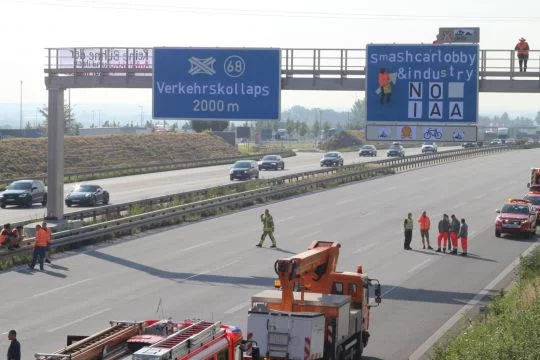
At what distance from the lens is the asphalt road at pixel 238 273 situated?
73.3ft

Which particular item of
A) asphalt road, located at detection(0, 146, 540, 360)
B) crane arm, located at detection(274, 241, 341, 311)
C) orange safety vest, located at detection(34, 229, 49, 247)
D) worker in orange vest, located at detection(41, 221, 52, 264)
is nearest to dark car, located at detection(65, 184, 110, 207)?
asphalt road, located at detection(0, 146, 540, 360)

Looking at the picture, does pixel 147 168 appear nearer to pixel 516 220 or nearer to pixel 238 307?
pixel 516 220

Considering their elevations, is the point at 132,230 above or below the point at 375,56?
below

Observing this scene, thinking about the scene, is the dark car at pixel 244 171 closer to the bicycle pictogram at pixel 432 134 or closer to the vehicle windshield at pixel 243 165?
the vehicle windshield at pixel 243 165

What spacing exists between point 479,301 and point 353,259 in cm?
713

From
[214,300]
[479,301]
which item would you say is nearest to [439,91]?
[479,301]

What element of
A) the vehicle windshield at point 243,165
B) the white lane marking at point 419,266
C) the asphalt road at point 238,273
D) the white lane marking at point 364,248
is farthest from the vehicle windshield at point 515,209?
the vehicle windshield at point 243,165

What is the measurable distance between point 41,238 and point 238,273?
18.2 ft

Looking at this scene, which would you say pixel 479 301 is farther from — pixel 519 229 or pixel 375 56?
pixel 519 229

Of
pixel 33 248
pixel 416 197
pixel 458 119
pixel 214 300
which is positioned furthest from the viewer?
pixel 416 197

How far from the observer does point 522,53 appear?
30953 millimetres

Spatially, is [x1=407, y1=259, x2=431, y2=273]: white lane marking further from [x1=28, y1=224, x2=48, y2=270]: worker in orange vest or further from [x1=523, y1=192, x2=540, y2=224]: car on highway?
[x1=523, y1=192, x2=540, y2=224]: car on highway

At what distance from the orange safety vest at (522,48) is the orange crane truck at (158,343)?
19.3m

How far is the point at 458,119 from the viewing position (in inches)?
1261
